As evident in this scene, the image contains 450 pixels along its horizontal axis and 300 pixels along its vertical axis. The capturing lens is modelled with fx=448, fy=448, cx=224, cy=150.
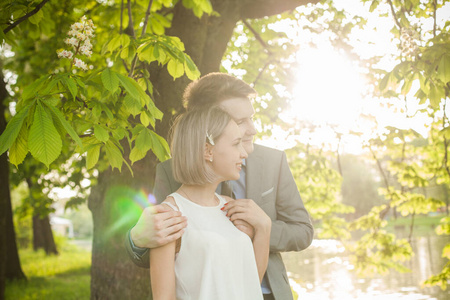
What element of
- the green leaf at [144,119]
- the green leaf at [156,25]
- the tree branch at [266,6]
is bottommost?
the green leaf at [144,119]

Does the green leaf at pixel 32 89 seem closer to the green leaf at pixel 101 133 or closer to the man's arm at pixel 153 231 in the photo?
the green leaf at pixel 101 133

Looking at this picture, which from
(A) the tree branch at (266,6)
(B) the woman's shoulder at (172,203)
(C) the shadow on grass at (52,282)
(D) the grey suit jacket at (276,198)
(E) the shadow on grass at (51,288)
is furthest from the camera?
(C) the shadow on grass at (52,282)

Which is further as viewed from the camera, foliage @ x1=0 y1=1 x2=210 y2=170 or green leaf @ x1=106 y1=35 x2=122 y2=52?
green leaf @ x1=106 y1=35 x2=122 y2=52

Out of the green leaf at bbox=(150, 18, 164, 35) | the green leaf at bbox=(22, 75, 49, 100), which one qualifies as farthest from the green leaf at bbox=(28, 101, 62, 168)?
the green leaf at bbox=(150, 18, 164, 35)

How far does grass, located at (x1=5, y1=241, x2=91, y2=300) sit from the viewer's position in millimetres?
11141

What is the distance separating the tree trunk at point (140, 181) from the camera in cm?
451

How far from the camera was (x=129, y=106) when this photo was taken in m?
2.79

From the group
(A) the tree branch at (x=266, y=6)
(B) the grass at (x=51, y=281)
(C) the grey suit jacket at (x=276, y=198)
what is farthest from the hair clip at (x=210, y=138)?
(B) the grass at (x=51, y=281)

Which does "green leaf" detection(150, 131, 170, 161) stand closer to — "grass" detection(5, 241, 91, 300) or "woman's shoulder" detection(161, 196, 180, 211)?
"woman's shoulder" detection(161, 196, 180, 211)

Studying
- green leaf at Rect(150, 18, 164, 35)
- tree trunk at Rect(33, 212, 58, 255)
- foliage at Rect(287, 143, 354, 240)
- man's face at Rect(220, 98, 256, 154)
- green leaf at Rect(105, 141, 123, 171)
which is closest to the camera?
man's face at Rect(220, 98, 256, 154)

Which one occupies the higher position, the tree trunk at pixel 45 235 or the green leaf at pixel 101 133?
the green leaf at pixel 101 133

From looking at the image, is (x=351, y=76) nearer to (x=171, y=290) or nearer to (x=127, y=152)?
(x=127, y=152)

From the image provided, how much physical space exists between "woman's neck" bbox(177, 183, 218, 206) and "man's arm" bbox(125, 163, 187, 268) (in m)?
0.19

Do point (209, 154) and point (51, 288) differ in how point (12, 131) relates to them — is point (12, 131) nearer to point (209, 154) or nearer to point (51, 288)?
point (209, 154)
